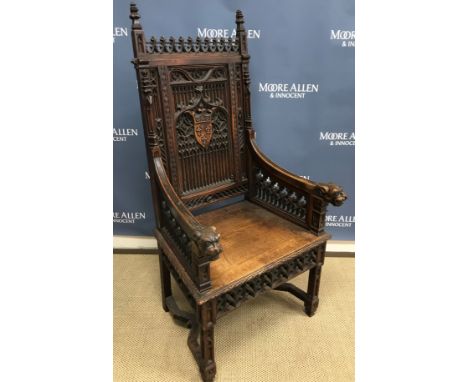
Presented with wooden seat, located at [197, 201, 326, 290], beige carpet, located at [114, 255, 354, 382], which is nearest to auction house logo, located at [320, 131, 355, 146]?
wooden seat, located at [197, 201, 326, 290]

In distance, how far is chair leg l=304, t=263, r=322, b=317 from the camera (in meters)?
1.76

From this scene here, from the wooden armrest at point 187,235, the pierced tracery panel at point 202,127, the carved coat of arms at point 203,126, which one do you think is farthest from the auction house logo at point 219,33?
the wooden armrest at point 187,235

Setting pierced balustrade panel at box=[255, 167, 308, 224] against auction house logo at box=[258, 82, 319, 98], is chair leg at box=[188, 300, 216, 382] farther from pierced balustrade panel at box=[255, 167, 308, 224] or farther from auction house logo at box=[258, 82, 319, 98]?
auction house logo at box=[258, 82, 319, 98]

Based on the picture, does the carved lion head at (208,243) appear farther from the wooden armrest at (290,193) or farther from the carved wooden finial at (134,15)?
the carved wooden finial at (134,15)

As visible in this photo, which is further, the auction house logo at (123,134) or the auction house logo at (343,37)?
the auction house logo at (123,134)

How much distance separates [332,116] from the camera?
2119mm

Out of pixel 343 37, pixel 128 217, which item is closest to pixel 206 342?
pixel 128 217

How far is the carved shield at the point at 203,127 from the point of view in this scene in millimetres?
1656

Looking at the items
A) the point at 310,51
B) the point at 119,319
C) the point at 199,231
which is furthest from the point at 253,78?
the point at 119,319

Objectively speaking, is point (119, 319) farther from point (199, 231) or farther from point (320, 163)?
point (320, 163)

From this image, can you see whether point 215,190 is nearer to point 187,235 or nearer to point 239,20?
point 187,235

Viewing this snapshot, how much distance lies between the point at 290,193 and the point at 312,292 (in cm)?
61

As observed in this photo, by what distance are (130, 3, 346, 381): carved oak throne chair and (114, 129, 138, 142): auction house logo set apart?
0.67 metres

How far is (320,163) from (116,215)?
5.17 feet
